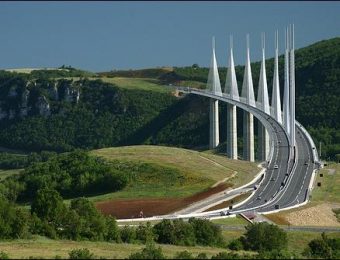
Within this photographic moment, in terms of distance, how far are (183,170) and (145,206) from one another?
16735mm

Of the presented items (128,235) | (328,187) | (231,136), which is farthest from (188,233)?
(231,136)

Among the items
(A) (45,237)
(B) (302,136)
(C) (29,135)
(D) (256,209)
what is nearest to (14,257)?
(A) (45,237)

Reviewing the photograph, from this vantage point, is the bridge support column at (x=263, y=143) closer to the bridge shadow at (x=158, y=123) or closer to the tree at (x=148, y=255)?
the bridge shadow at (x=158, y=123)

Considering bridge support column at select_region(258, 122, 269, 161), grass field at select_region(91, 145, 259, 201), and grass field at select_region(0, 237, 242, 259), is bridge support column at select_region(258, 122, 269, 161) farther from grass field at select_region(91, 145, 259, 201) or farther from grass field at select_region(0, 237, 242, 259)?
grass field at select_region(0, 237, 242, 259)

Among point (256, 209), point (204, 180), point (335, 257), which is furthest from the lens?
point (204, 180)

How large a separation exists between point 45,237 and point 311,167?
52806 millimetres

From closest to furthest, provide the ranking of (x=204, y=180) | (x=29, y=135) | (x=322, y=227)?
1. (x=322, y=227)
2. (x=204, y=180)
3. (x=29, y=135)

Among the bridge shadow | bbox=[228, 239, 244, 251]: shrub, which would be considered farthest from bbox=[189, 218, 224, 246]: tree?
the bridge shadow

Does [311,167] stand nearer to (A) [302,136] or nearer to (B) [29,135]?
(A) [302,136]

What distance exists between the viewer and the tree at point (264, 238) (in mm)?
52781

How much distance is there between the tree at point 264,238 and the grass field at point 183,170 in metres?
29.1

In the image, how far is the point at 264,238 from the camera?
53156 mm

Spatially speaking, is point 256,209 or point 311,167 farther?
point 311,167

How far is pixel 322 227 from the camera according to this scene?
217ft
